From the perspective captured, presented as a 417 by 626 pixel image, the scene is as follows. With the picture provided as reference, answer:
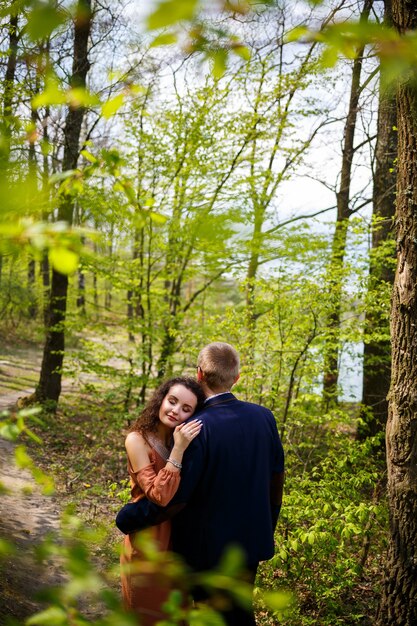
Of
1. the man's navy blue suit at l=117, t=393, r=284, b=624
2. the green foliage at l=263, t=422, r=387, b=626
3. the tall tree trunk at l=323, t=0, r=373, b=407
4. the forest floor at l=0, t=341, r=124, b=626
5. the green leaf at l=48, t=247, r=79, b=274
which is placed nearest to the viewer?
the green leaf at l=48, t=247, r=79, b=274

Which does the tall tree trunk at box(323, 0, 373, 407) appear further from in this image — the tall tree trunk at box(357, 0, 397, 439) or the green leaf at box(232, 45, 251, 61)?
the green leaf at box(232, 45, 251, 61)

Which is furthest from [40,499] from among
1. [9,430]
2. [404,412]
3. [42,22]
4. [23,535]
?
[42,22]

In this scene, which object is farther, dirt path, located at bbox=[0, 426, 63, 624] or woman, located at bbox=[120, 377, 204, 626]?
dirt path, located at bbox=[0, 426, 63, 624]

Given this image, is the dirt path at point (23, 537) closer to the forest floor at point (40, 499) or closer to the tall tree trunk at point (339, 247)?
the forest floor at point (40, 499)

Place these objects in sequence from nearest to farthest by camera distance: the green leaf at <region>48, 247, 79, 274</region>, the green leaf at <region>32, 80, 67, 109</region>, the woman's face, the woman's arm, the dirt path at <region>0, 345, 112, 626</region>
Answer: the green leaf at <region>48, 247, 79, 274</region>, the green leaf at <region>32, 80, 67, 109</region>, the woman's arm, the woman's face, the dirt path at <region>0, 345, 112, 626</region>

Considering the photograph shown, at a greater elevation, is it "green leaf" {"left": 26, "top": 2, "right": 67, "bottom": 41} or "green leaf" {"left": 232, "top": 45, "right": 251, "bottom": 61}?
"green leaf" {"left": 232, "top": 45, "right": 251, "bottom": 61}

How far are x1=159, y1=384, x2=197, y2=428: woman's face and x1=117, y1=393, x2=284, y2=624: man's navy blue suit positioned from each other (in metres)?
0.08

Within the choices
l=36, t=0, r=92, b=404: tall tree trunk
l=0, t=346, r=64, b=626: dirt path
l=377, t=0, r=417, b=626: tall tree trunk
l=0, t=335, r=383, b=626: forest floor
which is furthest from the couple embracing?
l=36, t=0, r=92, b=404: tall tree trunk

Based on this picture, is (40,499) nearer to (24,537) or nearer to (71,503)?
(24,537)

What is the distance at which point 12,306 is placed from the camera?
18391 millimetres

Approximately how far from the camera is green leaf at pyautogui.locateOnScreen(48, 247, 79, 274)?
0.90 meters

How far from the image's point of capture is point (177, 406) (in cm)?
274

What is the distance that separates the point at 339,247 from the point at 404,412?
224 inches

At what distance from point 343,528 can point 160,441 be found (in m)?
2.08
